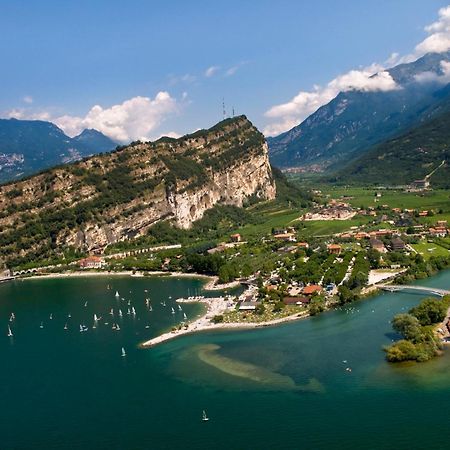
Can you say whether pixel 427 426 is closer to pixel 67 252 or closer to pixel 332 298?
pixel 332 298

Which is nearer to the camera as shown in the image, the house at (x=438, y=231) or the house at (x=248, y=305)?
the house at (x=248, y=305)

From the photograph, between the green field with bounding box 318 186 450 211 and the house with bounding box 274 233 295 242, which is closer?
the house with bounding box 274 233 295 242

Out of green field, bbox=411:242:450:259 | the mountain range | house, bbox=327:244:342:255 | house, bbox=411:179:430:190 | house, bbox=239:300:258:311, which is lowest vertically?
green field, bbox=411:242:450:259

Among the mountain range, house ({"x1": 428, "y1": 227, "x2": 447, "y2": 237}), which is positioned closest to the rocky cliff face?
house ({"x1": 428, "y1": 227, "x2": 447, "y2": 237})

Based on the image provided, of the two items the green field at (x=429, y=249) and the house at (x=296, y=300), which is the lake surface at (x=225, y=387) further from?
the green field at (x=429, y=249)

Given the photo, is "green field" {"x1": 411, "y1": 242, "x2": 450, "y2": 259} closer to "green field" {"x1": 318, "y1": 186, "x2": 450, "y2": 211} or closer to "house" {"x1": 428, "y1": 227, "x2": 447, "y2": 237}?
"house" {"x1": 428, "y1": 227, "x2": 447, "y2": 237}

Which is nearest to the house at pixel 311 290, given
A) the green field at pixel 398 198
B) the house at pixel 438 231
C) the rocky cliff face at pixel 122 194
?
the house at pixel 438 231
